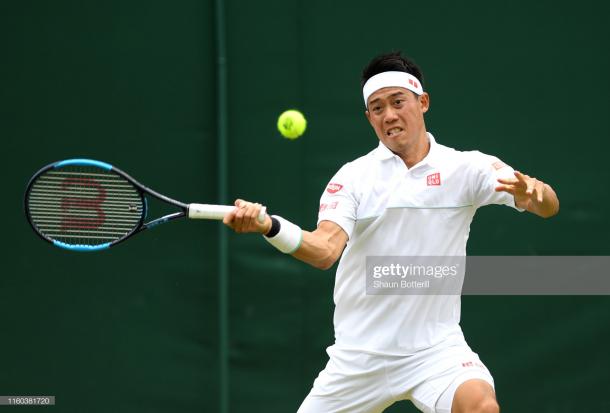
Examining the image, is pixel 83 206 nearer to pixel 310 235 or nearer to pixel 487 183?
pixel 310 235

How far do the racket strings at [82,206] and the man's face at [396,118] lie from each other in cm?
101

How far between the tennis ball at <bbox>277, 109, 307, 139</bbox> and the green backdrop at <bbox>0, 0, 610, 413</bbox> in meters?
0.19

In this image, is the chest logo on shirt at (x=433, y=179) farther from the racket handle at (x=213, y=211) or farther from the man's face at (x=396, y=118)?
the racket handle at (x=213, y=211)

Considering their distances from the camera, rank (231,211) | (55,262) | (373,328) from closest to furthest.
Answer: (231,211)
(373,328)
(55,262)

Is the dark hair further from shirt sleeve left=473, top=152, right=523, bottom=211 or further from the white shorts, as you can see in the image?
the white shorts

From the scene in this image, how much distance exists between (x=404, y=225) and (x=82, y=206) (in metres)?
1.28

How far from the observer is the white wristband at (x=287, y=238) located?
3246mm

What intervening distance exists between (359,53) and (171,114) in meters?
1.03

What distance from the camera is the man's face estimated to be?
372 cm

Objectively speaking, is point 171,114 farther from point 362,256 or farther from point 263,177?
point 362,256

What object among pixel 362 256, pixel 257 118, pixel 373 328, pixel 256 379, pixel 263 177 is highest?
pixel 257 118

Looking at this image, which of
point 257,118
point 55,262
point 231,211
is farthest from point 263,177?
point 231,211

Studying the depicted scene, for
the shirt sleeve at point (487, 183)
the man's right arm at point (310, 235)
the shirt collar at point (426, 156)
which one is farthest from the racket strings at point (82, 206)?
the shirt sleeve at point (487, 183)

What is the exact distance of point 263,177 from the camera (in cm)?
493
